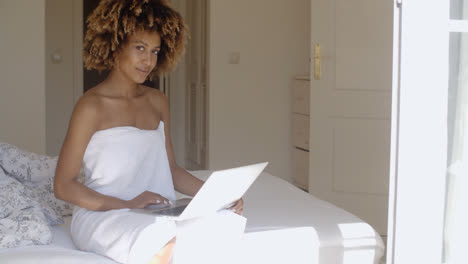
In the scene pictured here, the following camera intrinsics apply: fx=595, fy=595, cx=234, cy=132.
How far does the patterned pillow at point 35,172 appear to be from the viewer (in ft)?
7.08

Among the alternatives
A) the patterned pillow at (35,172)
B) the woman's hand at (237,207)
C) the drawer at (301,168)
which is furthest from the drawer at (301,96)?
the woman's hand at (237,207)

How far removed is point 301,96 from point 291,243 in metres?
3.25

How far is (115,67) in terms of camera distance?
2.01 metres

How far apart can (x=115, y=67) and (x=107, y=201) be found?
18.6 inches

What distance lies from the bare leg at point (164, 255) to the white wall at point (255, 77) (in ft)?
11.8

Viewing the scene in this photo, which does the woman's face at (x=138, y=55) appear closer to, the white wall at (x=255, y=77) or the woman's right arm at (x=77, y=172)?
the woman's right arm at (x=77, y=172)

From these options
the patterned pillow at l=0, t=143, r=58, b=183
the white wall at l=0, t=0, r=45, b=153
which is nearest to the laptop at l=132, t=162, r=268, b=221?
the patterned pillow at l=0, t=143, r=58, b=183

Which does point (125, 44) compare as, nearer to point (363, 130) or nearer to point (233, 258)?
point (233, 258)

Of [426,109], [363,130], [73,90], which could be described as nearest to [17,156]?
[426,109]

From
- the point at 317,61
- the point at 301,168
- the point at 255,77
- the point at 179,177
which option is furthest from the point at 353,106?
the point at 179,177

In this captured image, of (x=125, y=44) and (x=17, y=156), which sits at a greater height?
(x=125, y=44)

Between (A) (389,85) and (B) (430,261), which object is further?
(A) (389,85)

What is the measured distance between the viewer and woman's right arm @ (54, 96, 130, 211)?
1.78 metres

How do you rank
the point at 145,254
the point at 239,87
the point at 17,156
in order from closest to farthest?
the point at 145,254, the point at 17,156, the point at 239,87
